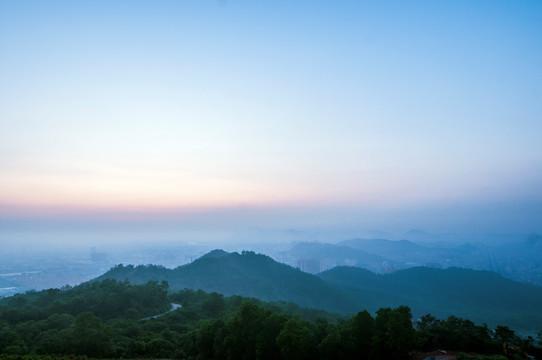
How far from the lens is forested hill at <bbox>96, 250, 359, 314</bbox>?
213 ft

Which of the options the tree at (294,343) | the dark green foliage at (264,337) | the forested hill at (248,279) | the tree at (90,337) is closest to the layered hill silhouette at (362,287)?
the forested hill at (248,279)

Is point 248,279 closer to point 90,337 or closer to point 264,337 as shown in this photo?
point 90,337

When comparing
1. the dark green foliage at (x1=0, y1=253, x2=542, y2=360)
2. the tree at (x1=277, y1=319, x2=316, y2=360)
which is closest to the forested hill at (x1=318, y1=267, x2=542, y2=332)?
the dark green foliage at (x1=0, y1=253, x2=542, y2=360)

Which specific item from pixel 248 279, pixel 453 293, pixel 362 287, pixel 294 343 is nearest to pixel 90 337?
pixel 294 343

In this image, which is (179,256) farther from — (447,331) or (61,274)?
(447,331)

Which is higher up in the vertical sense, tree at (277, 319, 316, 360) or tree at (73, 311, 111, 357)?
tree at (277, 319, 316, 360)

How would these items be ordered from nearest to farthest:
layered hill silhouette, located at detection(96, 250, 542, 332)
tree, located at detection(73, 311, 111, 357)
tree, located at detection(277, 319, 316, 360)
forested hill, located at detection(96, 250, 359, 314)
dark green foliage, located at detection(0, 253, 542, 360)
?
dark green foliage, located at detection(0, 253, 542, 360) < tree, located at detection(277, 319, 316, 360) < tree, located at detection(73, 311, 111, 357) < layered hill silhouette, located at detection(96, 250, 542, 332) < forested hill, located at detection(96, 250, 359, 314)

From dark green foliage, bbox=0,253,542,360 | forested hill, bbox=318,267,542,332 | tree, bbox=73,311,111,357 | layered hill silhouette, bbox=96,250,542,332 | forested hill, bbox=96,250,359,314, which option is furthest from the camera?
forested hill, bbox=96,250,359,314

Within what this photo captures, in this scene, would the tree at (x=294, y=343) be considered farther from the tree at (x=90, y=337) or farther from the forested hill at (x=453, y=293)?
the forested hill at (x=453, y=293)

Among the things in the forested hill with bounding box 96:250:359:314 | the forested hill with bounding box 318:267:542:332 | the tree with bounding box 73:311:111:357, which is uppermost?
the tree with bounding box 73:311:111:357

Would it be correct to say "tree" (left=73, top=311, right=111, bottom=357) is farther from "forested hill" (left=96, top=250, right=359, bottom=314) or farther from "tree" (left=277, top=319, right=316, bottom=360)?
"forested hill" (left=96, top=250, right=359, bottom=314)

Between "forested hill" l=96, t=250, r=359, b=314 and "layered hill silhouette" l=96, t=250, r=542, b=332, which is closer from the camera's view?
"layered hill silhouette" l=96, t=250, r=542, b=332

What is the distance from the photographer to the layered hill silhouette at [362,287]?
203 ft

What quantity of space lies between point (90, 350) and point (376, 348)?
1554 centimetres
